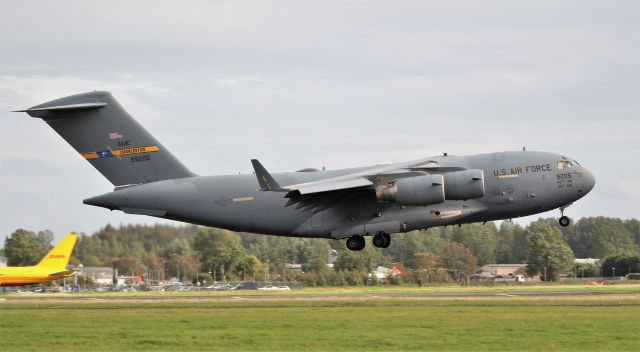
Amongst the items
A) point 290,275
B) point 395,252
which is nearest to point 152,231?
point 290,275

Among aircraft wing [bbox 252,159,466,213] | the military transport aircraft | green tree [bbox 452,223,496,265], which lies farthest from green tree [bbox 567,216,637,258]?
aircraft wing [bbox 252,159,466,213]

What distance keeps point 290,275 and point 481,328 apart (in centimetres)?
3079

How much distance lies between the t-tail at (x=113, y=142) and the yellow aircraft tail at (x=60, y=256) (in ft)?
34.3

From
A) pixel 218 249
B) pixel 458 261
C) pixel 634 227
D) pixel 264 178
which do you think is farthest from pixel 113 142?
pixel 634 227

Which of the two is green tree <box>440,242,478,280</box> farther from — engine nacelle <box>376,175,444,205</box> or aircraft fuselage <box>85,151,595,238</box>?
engine nacelle <box>376,175,444,205</box>

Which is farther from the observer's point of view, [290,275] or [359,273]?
[290,275]

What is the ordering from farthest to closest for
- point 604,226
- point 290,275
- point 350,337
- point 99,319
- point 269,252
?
point 604,226 → point 269,252 → point 290,275 → point 99,319 → point 350,337

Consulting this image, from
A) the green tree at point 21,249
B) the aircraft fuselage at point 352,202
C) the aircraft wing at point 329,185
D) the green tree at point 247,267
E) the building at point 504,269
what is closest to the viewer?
the aircraft wing at point 329,185

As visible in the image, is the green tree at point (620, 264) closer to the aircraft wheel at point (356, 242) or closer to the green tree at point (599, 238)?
the green tree at point (599, 238)

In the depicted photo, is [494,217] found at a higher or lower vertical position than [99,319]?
higher

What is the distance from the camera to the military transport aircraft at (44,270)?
142 feet

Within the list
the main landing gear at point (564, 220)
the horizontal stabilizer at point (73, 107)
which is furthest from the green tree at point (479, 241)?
the horizontal stabilizer at point (73, 107)

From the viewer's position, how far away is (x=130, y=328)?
22.7m

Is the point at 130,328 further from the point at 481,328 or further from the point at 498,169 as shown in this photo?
the point at 498,169
